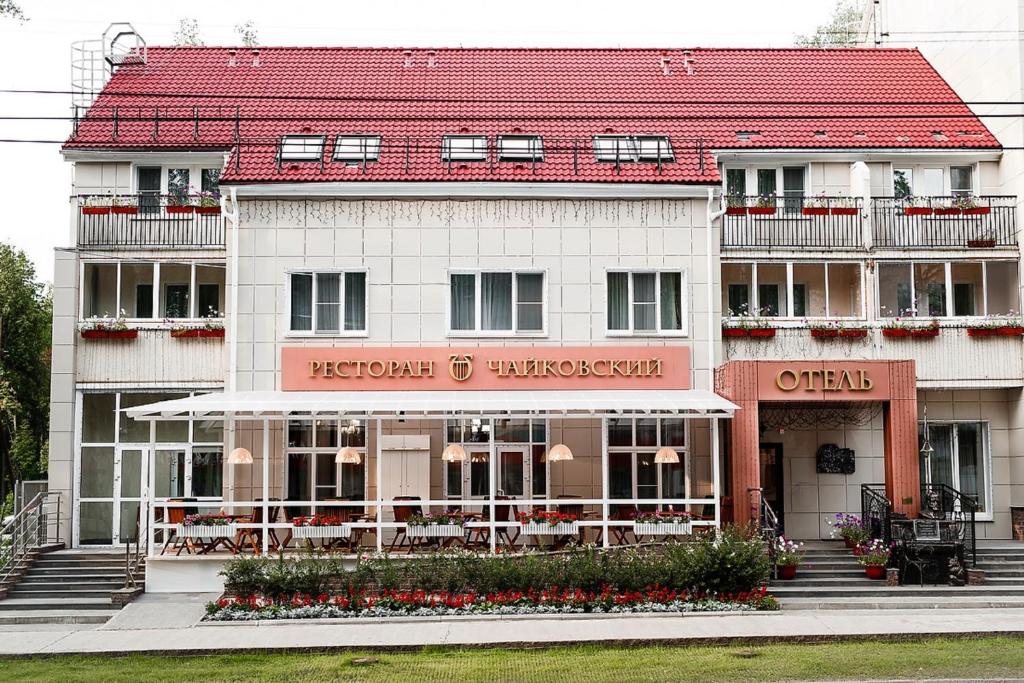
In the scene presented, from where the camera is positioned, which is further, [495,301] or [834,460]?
[834,460]

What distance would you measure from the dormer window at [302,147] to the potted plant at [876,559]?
13462mm

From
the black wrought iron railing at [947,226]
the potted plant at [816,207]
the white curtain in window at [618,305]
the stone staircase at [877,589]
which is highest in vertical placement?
the potted plant at [816,207]

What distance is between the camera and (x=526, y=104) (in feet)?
89.7

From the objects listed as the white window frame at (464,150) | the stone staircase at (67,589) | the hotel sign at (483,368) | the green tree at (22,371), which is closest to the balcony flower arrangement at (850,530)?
the hotel sign at (483,368)

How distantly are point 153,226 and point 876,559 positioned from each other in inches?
631

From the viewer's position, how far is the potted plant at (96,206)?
24.9m

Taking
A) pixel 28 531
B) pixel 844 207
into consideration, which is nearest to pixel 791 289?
pixel 844 207

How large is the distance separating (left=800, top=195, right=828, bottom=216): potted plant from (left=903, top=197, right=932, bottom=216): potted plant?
1.75 m

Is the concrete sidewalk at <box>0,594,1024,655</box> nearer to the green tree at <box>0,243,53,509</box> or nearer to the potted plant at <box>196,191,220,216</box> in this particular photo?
the potted plant at <box>196,191,220,216</box>

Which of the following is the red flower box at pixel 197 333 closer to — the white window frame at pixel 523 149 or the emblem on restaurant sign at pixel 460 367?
the emblem on restaurant sign at pixel 460 367

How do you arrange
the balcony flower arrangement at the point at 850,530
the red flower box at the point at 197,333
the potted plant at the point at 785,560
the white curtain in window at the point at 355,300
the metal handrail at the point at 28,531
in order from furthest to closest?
the red flower box at the point at 197,333 → the white curtain in window at the point at 355,300 → the metal handrail at the point at 28,531 → the balcony flower arrangement at the point at 850,530 → the potted plant at the point at 785,560

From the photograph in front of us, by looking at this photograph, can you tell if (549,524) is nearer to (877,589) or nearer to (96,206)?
(877,589)

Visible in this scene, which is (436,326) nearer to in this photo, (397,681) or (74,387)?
(74,387)

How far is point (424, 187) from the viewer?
939 inches
